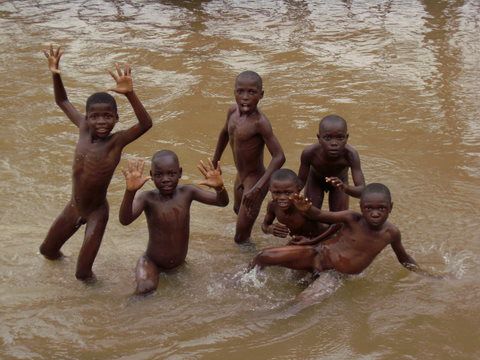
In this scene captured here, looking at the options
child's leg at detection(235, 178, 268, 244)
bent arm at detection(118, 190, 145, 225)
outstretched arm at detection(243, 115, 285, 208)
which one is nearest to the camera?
bent arm at detection(118, 190, 145, 225)

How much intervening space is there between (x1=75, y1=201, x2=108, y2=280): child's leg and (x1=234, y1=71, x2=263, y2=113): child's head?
118cm

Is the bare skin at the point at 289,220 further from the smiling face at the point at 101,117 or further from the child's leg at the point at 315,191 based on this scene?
the smiling face at the point at 101,117

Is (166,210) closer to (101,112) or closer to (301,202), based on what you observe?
(101,112)

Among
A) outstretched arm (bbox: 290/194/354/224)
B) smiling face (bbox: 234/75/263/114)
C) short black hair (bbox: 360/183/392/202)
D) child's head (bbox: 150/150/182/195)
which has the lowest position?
outstretched arm (bbox: 290/194/354/224)

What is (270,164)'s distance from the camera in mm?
4949

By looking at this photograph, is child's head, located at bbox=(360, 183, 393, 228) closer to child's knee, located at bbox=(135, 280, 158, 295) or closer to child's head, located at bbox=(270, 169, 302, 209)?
child's head, located at bbox=(270, 169, 302, 209)

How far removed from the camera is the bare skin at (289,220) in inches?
178

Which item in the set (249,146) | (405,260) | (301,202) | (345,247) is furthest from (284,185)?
(405,260)

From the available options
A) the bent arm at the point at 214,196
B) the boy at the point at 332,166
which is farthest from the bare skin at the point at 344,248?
the bent arm at the point at 214,196

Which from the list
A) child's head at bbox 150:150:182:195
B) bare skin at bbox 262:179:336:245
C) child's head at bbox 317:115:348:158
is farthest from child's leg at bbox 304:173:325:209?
child's head at bbox 150:150:182:195

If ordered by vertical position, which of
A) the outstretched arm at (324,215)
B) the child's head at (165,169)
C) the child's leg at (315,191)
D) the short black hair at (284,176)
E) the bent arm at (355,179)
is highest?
the child's head at (165,169)

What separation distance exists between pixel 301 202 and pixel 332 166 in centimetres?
63

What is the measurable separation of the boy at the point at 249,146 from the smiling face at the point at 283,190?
0.36m

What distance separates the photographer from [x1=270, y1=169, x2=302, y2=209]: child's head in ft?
14.8
